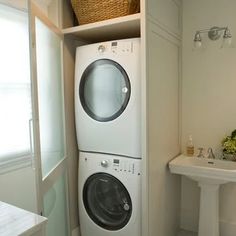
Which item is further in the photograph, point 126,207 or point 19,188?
point 19,188

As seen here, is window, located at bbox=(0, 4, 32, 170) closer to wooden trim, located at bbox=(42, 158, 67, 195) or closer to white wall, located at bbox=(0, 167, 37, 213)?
white wall, located at bbox=(0, 167, 37, 213)

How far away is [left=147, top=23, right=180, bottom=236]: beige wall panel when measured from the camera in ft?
6.11

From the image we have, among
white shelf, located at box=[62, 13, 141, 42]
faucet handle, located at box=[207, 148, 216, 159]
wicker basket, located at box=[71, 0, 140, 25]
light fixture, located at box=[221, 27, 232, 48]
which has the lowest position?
faucet handle, located at box=[207, 148, 216, 159]

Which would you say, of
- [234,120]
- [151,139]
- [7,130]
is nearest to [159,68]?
[151,139]

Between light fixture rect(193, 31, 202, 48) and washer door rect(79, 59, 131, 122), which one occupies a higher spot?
light fixture rect(193, 31, 202, 48)

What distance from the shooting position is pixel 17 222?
0.96 m

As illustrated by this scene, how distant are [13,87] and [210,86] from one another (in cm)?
177

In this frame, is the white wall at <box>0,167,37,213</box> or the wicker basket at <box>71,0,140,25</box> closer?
the wicker basket at <box>71,0,140,25</box>

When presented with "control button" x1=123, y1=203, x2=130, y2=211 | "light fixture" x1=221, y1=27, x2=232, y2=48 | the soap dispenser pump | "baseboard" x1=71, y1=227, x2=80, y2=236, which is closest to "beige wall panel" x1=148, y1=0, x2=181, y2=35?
"light fixture" x1=221, y1=27, x2=232, y2=48

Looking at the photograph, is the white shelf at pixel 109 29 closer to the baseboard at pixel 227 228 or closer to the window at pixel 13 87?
the window at pixel 13 87

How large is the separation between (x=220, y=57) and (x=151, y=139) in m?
1.06

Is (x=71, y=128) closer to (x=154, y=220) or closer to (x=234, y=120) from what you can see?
(x=154, y=220)

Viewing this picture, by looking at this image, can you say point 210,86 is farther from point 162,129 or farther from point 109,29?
point 109,29

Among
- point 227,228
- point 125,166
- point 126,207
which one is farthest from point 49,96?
point 227,228
